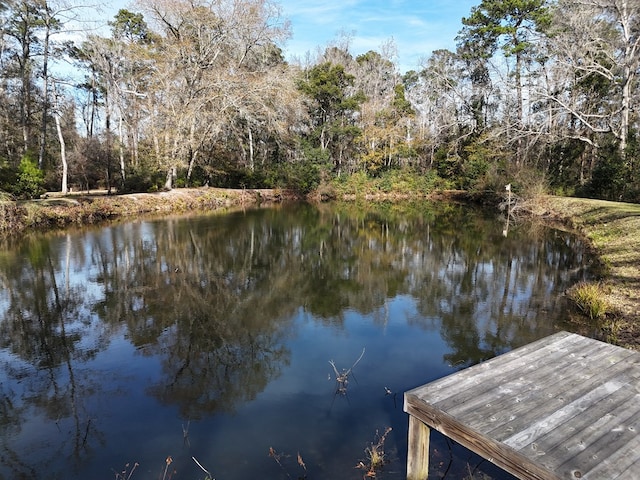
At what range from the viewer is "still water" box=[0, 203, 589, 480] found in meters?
4.07

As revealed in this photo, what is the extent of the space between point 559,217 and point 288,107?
1874 centimetres

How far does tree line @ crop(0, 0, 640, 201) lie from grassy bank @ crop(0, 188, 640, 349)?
1941mm

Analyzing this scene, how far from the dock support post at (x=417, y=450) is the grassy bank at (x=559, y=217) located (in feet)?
13.4

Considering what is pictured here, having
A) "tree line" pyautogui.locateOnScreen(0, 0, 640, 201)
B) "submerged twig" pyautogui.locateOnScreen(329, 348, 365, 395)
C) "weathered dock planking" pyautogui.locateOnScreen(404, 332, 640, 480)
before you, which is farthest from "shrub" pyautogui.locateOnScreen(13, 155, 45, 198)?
"weathered dock planking" pyautogui.locateOnScreen(404, 332, 640, 480)

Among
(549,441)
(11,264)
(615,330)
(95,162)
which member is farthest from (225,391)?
(95,162)

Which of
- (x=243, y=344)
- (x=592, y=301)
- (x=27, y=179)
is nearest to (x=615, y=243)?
(x=592, y=301)

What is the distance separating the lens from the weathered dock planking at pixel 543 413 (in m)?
2.55

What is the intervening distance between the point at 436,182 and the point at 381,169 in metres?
5.27

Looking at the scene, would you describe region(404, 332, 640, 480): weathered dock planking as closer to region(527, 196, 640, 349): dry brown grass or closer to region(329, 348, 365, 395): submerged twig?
region(329, 348, 365, 395): submerged twig

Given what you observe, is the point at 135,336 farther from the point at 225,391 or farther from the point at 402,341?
the point at 402,341

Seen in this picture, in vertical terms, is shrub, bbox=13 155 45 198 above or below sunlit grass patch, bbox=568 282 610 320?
above

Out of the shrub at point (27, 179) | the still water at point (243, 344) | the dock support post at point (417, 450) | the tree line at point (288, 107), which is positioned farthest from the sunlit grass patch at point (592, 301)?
the shrub at point (27, 179)

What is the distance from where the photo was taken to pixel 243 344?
6574mm

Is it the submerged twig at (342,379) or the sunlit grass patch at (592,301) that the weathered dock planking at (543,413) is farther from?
the sunlit grass patch at (592,301)
